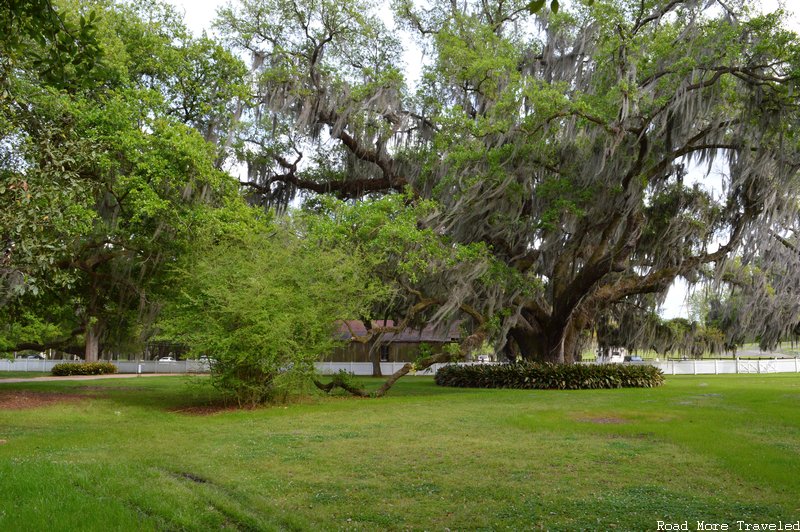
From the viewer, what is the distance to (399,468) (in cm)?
741

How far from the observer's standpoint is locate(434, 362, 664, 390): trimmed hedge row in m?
20.5

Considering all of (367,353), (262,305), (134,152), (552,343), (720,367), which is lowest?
(720,367)

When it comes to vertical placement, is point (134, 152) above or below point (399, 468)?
above

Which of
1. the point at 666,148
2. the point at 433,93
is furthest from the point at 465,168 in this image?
the point at 666,148

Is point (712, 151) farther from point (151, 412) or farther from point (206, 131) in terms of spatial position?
point (151, 412)

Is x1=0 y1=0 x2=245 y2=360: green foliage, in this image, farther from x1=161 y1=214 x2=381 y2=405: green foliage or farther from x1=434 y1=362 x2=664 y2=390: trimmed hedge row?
x1=434 y1=362 x2=664 y2=390: trimmed hedge row

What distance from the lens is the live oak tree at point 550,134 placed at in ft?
49.8

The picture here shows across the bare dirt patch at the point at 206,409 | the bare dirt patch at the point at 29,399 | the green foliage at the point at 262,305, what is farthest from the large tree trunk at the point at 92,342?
the bare dirt patch at the point at 206,409

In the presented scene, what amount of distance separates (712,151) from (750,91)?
9.11 feet

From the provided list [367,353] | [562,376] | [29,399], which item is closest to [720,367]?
[562,376]

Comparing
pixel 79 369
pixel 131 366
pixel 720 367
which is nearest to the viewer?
pixel 79 369

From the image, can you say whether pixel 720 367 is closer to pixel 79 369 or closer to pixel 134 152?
pixel 134 152

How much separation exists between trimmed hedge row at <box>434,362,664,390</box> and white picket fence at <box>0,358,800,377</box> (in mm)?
9103

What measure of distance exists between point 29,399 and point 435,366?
2389 centimetres
